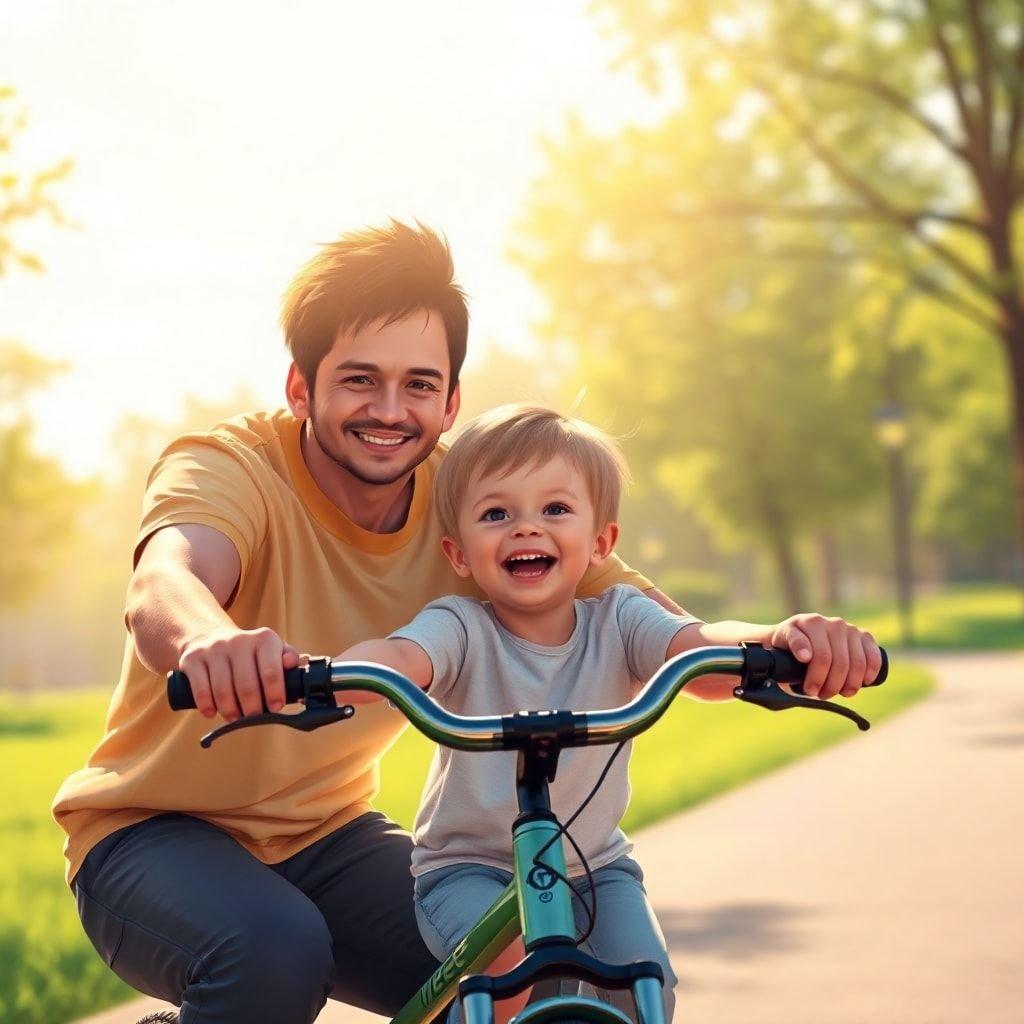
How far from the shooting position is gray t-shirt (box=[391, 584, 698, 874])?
2.58m

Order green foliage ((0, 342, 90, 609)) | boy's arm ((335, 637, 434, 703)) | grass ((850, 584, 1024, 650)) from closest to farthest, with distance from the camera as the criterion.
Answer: boy's arm ((335, 637, 434, 703)) < green foliage ((0, 342, 90, 609)) < grass ((850, 584, 1024, 650))

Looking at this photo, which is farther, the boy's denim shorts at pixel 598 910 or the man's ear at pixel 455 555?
the man's ear at pixel 455 555

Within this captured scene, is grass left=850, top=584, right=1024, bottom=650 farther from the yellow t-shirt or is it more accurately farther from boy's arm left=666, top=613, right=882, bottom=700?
boy's arm left=666, top=613, right=882, bottom=700

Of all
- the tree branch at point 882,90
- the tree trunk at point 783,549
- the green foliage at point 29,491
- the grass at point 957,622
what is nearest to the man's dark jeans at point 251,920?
the tree branch at point 882,90

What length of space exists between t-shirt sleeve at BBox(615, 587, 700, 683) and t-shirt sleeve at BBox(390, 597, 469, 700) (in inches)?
11.5

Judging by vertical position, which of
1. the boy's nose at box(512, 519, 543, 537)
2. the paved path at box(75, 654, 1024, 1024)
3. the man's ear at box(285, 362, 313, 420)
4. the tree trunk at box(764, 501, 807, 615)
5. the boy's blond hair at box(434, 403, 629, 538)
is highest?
the man's ear at box(285, 362, 313, 420)

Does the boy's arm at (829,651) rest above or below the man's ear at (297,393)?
below

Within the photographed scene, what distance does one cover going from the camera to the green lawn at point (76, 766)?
5.20m

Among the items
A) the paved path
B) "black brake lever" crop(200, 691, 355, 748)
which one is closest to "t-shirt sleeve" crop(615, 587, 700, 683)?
"black brake lever" crop(200, 691, 355, 748)

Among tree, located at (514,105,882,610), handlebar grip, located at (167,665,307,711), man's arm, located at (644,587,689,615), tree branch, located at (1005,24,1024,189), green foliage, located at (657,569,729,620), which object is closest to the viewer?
handlebar grip, located at (167,665,307,711)

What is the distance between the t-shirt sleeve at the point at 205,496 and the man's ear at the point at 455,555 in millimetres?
334

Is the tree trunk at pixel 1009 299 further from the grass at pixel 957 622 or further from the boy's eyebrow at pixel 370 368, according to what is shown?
the boy's eyebrow at pixel 370 368

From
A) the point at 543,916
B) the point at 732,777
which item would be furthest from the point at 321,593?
the point at 732,777

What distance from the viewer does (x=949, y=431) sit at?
4569cm
